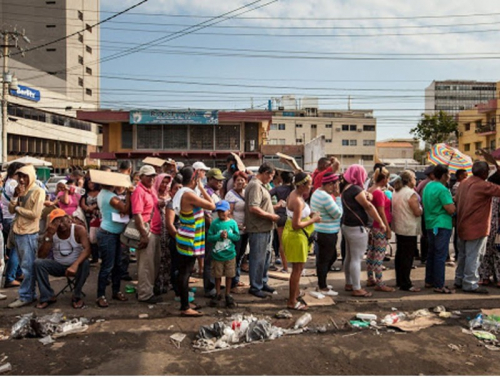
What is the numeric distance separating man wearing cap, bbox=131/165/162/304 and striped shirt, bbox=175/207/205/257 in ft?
2.17

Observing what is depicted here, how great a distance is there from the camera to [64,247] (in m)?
5.54

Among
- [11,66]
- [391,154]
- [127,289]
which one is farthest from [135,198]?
[391,154]

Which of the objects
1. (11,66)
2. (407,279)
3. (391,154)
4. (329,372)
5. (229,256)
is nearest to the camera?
(329,372)

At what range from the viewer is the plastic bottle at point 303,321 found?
4.83 meters

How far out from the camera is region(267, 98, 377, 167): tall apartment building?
60.7 metres

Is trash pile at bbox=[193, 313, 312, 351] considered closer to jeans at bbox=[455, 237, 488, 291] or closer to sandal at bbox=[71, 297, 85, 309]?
sandal at bbox=[71, 297, 85, 309]

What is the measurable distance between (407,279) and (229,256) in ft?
9.57

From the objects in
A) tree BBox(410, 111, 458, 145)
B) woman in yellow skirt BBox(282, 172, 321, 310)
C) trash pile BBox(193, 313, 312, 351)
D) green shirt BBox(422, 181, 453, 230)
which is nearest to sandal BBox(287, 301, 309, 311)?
woman in yellow skirt BBox(282, 172, 321, 310)

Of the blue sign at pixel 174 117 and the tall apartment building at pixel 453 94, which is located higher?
the tall apartment building at pixel 453 94

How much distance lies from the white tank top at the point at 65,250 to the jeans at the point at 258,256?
2.48 m

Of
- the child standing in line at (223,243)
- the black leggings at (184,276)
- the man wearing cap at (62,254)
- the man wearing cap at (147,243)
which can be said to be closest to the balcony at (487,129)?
the child standing in line at (223,243)

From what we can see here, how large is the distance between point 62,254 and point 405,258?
200 inches

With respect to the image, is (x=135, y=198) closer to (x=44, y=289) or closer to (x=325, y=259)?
(x=44, y=289)

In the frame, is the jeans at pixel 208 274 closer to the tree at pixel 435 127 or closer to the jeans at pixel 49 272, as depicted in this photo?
the jeans at pixel 49 272
